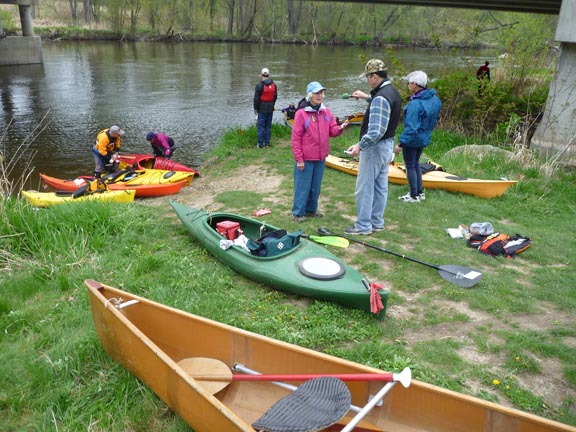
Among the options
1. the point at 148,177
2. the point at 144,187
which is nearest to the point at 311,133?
the point at 144,187

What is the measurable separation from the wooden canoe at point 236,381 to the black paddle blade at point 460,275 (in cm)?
184

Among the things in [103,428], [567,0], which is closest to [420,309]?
[103,428]

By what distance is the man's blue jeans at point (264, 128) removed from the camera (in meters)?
9.60

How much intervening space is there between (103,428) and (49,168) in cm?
830

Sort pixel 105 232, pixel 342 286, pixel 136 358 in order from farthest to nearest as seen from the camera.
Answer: pixel 105 232, pixel 342 286, pixel 136 358

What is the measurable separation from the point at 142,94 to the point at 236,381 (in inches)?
613

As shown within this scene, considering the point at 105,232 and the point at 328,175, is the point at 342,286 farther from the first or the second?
the point at 328,175

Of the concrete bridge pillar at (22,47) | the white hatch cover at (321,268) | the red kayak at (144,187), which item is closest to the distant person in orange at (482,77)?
the red kayak at (144,187)

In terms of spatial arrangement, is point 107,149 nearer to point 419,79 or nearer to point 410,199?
point 410,199

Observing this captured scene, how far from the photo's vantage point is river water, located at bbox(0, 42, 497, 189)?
11.1 metres

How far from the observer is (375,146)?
475 cm

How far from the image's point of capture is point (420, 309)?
380cm

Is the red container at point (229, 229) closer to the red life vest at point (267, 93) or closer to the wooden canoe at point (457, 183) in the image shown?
the wooden canoe at point (457, 183)

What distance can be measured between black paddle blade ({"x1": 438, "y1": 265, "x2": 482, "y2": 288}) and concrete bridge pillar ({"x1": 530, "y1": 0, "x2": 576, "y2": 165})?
4.71 m
